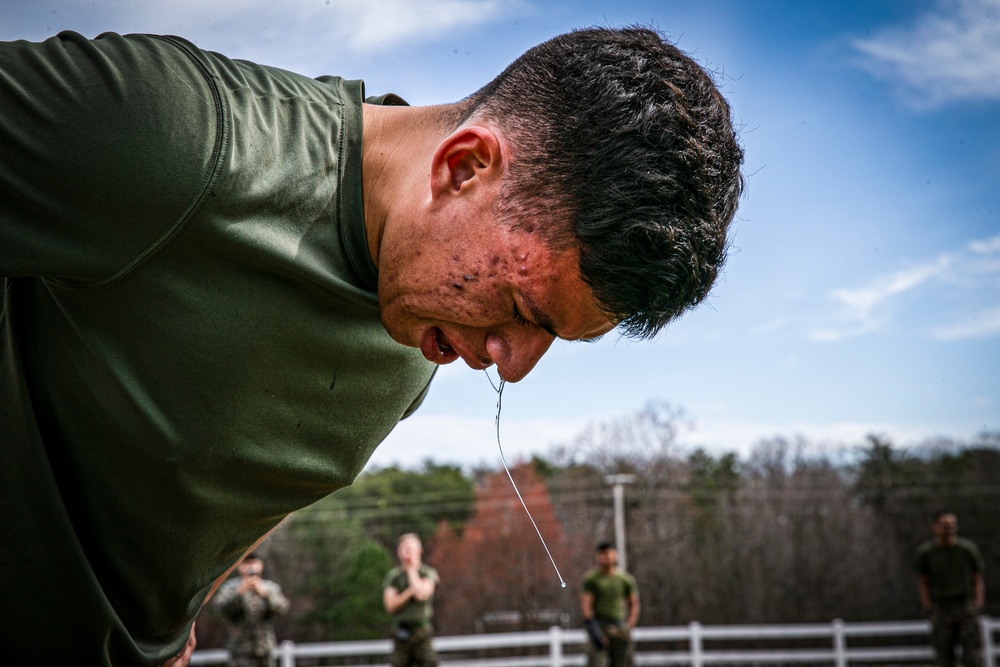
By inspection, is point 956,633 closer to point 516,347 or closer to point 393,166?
point 516,347

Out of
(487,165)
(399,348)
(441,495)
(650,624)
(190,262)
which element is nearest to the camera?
(190,262)

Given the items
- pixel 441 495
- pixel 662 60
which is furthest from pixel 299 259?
pixel 441 495

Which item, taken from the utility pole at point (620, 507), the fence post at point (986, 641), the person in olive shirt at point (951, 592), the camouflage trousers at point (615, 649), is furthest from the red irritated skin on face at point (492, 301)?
→ the utility pole at point (620, 507)

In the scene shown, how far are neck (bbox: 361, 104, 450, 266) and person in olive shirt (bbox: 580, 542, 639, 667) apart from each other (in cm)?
1048

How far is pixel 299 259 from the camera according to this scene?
1.41 metres

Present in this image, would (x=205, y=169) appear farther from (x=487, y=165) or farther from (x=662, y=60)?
(x=662, y=60)

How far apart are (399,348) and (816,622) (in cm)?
3037

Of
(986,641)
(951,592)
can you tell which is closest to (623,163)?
(951,592)

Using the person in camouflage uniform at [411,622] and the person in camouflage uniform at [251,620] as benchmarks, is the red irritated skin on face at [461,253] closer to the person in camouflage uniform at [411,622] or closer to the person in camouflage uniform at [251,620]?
the person in camouflage uniform at [411,622]

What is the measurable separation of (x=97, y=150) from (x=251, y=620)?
34.3 feet

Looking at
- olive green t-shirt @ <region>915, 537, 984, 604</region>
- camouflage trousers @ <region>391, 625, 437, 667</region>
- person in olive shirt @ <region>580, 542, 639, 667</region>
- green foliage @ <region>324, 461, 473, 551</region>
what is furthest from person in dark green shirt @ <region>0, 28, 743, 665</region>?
green foliage @ <region>324, 461, 473, 551</region>

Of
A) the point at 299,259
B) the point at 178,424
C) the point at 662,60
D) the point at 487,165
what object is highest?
the point at 662,60

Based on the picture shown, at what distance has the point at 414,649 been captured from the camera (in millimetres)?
10773

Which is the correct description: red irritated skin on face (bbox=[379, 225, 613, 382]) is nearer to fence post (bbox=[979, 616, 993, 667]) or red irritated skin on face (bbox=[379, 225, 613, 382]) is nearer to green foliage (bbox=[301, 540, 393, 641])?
fence post (bbox=[979, 616, 993, 667])
